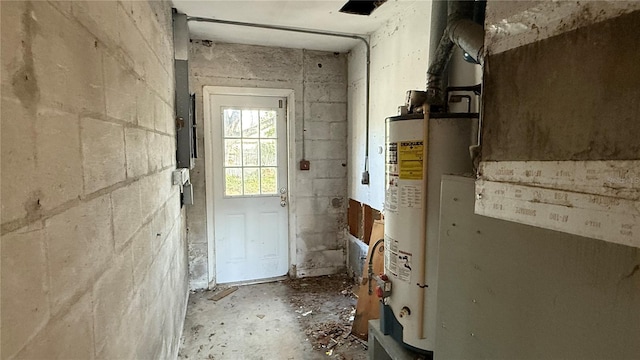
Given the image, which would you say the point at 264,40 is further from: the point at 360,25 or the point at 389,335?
the point at 389,335

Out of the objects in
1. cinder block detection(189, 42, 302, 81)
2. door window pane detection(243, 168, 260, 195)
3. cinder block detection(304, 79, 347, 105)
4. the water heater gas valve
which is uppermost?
cinder block detection(189, 42, 302, 81)

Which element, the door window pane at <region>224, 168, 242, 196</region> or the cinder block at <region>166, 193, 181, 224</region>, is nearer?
the cinder block at <region>166, 193, 181, 224</region>

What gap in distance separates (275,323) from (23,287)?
247 cm

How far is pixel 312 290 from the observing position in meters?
3.42

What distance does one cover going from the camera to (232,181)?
11.4 ft

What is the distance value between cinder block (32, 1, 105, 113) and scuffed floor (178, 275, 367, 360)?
211 centimetres

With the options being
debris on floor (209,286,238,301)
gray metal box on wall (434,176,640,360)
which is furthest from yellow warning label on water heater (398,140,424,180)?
debris on floor (209,286,238,301)

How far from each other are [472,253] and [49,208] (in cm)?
96

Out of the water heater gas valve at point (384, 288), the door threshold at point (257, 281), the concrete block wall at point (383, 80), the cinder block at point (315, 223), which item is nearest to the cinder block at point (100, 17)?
the water heater gas valve at point (384, 288)

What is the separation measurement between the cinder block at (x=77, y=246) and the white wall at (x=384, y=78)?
1.85m

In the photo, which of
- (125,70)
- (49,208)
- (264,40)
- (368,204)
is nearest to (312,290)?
(368,204)

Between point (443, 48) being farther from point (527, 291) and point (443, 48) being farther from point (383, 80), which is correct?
point (527, 291)

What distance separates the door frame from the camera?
3311 mm

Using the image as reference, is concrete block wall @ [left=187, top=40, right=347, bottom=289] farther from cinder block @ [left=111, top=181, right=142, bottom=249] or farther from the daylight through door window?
cinder block @ [left=111, top=181, right=142, bottom=249]
